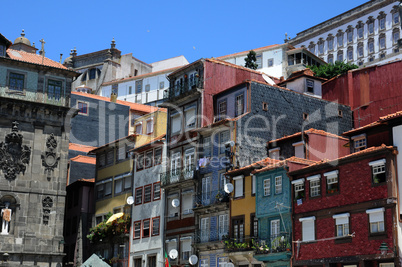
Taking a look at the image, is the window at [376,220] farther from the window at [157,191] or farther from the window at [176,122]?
the window at [157,191]

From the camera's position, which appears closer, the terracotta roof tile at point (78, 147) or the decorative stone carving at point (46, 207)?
the decorative stone carving at point (46, 207)

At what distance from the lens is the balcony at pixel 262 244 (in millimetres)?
46188

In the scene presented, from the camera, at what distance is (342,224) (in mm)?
42688

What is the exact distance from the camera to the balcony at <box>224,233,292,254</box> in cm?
4619

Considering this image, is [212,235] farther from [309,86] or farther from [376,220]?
[376,220]

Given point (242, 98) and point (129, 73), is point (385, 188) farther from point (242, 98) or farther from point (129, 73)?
point (129, 73)

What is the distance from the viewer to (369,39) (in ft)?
443

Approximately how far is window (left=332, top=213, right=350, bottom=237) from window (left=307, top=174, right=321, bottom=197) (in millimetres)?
2506

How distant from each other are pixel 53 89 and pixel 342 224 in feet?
112

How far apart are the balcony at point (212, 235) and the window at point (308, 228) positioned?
328 inches

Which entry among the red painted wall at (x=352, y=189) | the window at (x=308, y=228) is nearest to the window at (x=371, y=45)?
the red painted wall at (x=352, y=189)

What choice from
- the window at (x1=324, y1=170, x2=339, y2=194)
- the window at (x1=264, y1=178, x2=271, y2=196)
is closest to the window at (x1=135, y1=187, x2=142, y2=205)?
the window at (x1=264, y1=178, x2=271, y2=196)

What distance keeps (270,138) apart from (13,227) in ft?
78.5

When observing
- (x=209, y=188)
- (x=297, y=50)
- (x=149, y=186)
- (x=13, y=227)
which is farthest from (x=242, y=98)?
(x=297, y=50)
